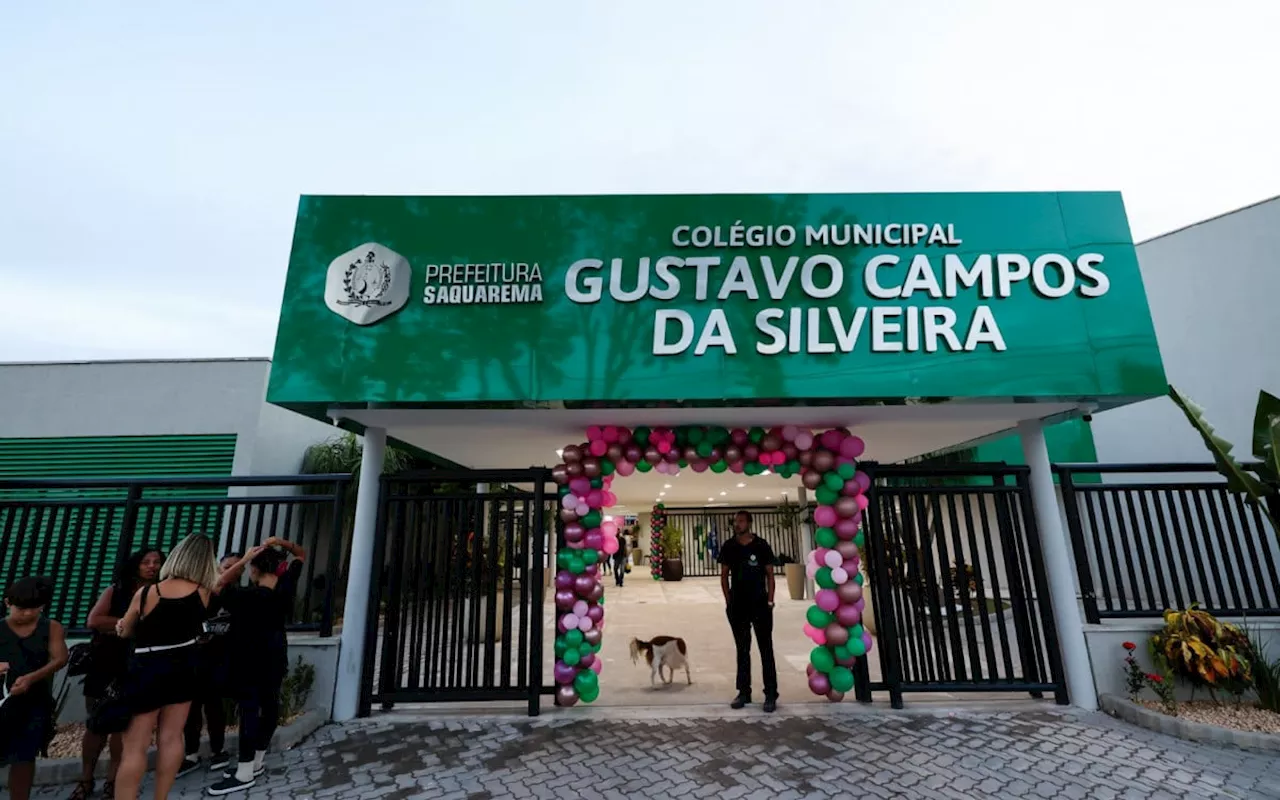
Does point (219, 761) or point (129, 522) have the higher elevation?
point (129, 522)

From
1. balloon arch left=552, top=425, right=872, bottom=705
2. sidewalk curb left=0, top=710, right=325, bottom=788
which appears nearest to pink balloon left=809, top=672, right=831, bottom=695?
balloon arch left=552, top=425, right=872, bottom=705

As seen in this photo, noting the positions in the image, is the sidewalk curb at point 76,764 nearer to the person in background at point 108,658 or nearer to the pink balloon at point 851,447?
the person in background at point 108,658

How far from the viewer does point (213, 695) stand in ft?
14.1

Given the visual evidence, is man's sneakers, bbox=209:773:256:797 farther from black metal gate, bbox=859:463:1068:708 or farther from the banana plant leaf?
the banana plant leaf

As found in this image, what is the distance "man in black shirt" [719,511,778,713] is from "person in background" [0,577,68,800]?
17.1ft

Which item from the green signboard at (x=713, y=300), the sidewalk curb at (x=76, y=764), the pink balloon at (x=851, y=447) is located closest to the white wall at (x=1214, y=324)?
the green signboard at (x=713, y=300)

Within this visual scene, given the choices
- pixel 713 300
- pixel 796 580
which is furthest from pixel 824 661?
pixel 796 580

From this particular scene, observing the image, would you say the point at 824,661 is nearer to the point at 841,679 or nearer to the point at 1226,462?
the point at 841,679

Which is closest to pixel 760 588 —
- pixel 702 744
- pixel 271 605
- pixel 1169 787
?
pixel 702 744

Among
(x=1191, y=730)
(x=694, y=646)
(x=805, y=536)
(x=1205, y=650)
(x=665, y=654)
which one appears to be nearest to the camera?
(x=1191, y=730)

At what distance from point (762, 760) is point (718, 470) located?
2.86 metres

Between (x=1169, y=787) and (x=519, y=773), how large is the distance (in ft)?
15.5

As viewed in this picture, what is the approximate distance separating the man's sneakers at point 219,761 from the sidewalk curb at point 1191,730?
7822 mm

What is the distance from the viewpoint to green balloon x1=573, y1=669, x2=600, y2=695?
228 inches
